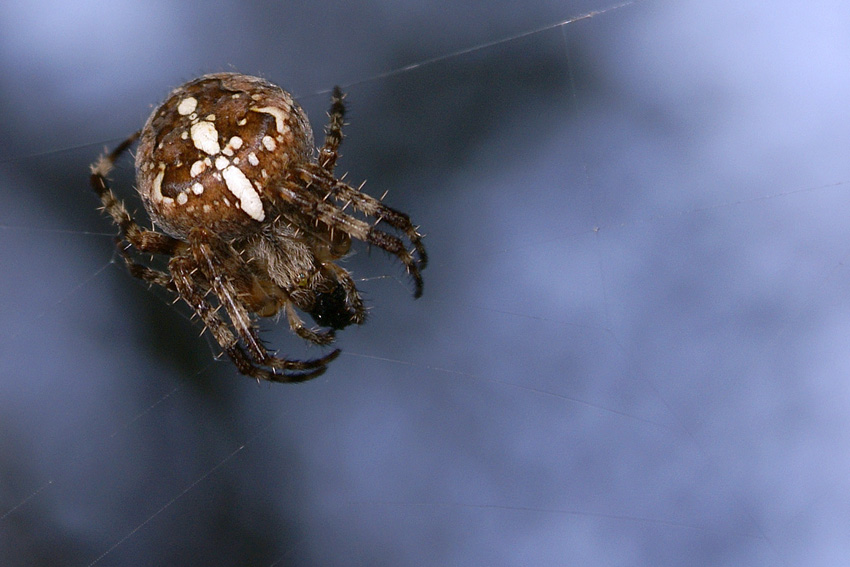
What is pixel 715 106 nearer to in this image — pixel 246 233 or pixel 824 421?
pixel 824 421

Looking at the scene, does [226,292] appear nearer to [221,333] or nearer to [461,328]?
[221,333]

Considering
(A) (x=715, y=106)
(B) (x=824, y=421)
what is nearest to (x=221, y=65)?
(A) (x=715, y=106)

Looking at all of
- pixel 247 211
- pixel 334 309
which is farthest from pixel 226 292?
pixel 334 309

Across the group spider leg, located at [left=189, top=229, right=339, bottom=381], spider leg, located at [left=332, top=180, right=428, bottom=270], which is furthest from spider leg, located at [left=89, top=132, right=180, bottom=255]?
spider leg, located at [left=332, top=180, right=428, bottom=270]

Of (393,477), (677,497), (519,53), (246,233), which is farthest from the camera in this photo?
(519,53)

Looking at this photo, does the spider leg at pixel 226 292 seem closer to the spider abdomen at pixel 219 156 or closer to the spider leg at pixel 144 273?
the spider abdomen at pixel 219 156

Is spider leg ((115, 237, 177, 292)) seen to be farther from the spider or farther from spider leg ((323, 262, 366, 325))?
spider leg ((323, 262, 366, 325))

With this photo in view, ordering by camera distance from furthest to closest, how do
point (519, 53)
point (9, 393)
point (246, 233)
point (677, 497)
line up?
1. point (519, 53)
2. point (9, 393)
3. point (677, 497)
4. point (246, 233)
